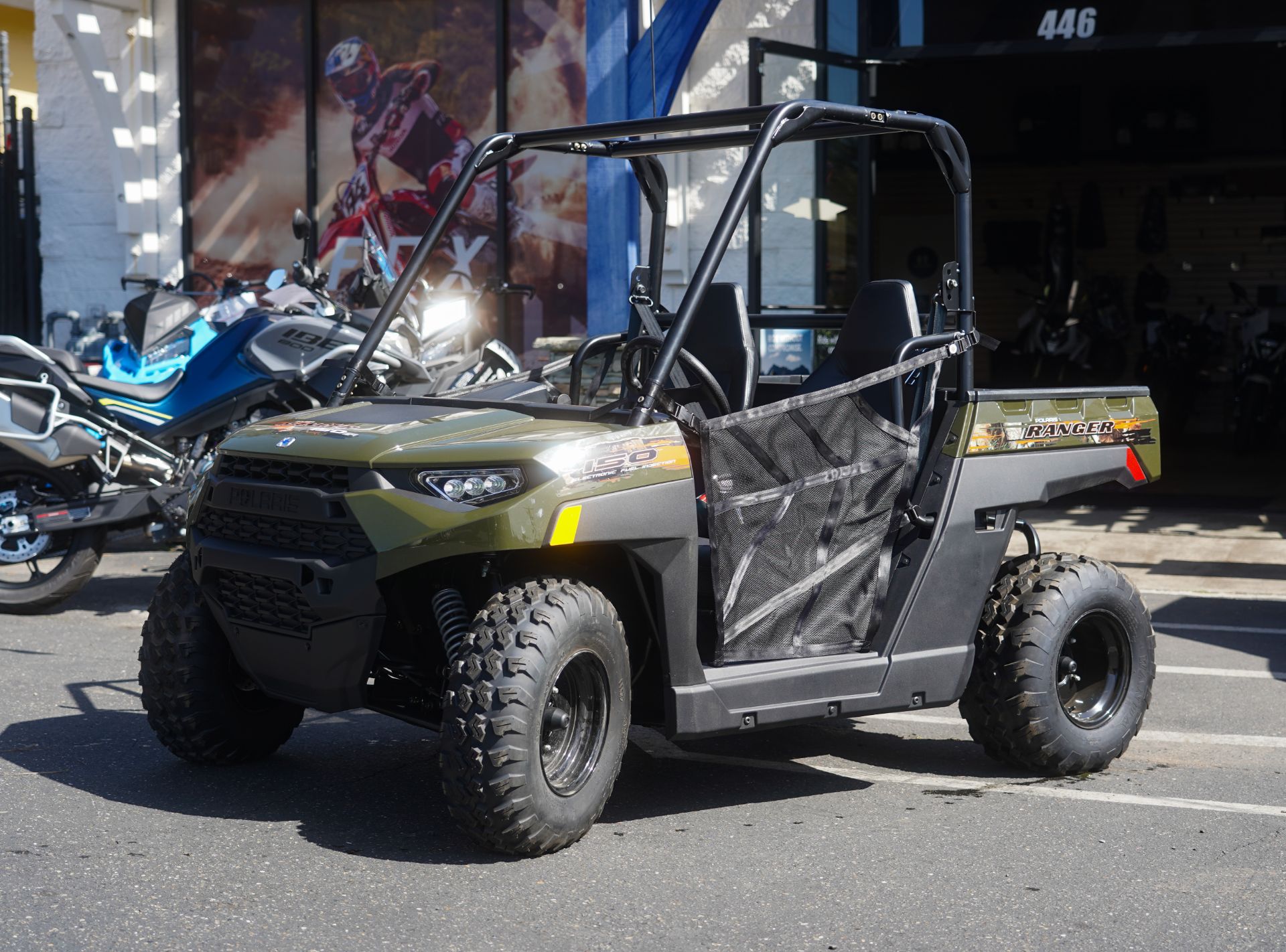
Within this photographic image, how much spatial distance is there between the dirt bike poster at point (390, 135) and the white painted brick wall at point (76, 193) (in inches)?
11.8

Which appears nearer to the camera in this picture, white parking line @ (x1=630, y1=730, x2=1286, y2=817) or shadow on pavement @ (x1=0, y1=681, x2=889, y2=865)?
shadow on pavement @ (x1=0, y1=681, x2=889, y2=865)

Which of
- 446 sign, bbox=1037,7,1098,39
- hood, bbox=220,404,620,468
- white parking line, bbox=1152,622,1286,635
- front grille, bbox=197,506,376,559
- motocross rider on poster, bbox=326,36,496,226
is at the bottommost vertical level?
white parking line, bbox=1152,622,1286,635

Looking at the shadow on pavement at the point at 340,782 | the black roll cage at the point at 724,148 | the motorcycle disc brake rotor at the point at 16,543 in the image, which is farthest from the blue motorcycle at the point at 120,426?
the black roll cage at the point at 724,148

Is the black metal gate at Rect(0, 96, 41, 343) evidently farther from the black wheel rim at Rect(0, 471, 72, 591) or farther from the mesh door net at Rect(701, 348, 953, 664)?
the mesh door net at Rect(701, 348, 953, 664)

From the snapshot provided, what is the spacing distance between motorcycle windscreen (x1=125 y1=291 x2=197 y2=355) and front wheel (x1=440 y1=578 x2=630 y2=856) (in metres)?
5.24

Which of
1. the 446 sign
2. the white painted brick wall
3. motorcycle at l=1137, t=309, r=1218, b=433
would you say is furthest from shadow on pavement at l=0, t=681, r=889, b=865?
motorcycle at l=1137, t=309, r=1218, b=433

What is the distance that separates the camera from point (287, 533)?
4504mm

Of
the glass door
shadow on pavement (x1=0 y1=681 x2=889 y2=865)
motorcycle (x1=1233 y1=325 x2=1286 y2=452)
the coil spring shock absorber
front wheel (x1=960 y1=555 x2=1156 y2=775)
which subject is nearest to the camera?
the coil spring shock absorber

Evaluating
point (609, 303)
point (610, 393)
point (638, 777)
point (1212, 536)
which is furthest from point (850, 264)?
point (638, 777)

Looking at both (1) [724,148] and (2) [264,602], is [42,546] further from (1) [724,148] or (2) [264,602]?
(1) [724,148]

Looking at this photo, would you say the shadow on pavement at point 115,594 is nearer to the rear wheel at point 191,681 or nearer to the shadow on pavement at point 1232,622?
the rear wheel at point 191,681

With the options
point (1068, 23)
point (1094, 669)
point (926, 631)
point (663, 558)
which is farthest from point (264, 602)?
point (1068, 23)

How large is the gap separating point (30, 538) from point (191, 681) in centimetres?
347

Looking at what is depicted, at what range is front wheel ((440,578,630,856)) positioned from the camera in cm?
415
